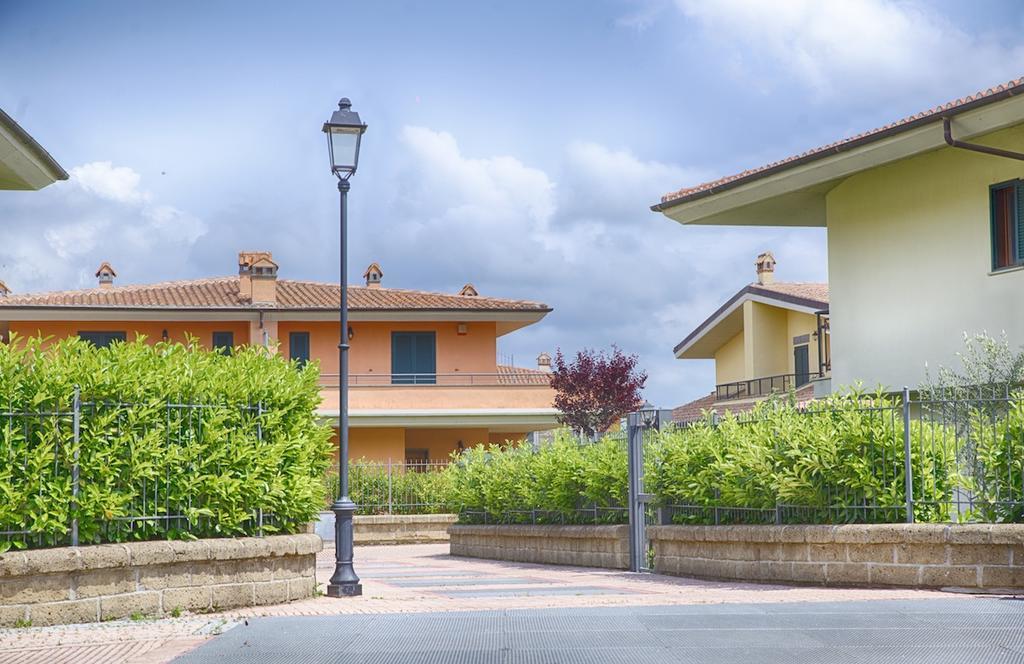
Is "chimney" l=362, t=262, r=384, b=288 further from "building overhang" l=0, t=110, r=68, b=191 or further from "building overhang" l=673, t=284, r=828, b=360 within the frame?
"building overhang" l=0, t=110, r=68, b=191

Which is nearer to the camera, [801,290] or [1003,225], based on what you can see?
[1003,225]

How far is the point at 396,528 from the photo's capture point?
102ft

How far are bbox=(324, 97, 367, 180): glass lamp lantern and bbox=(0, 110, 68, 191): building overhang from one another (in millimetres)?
4932

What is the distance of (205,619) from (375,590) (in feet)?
11.0

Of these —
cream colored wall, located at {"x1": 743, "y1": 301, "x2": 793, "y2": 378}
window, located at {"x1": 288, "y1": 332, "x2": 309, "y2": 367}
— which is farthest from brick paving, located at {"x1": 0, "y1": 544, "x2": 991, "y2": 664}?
cream colored wall, located at {"x1": 743, "y1": 301, "x2": 793, "y2": 378}

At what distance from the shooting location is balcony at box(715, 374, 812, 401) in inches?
1519

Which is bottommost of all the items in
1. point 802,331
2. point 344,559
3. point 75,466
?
point 344,559

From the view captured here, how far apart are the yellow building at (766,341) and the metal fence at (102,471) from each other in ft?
84.7

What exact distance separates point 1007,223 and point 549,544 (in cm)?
846

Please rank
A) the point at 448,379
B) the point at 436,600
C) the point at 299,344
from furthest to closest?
the point at 448,379 < the point at 299,344 < the point at 436,600

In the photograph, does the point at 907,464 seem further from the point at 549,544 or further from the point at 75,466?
the point at 75,466

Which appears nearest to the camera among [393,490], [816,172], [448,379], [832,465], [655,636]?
[655,636]

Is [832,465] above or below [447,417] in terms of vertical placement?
below

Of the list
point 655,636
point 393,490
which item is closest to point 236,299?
point 393,490
